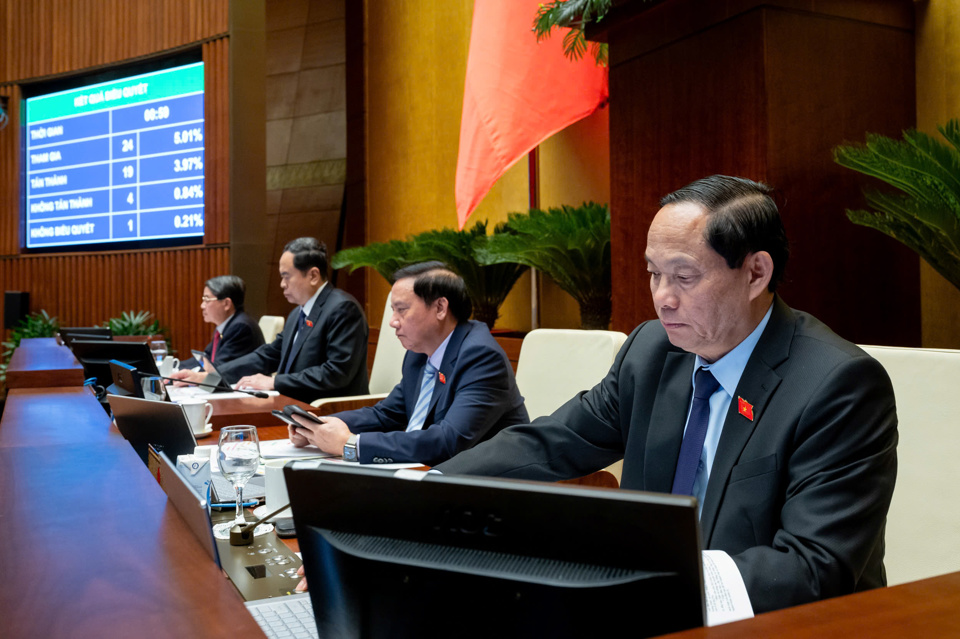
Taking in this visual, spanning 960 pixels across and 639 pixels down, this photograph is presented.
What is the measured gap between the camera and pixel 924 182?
6.01ft

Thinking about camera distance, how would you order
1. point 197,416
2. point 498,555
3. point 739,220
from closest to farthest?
point 498,555, point 739,220, point 197,416

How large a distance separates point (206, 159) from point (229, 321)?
130 inches

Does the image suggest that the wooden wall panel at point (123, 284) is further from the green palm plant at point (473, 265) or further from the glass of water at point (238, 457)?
the glass of water at point (238, 457)

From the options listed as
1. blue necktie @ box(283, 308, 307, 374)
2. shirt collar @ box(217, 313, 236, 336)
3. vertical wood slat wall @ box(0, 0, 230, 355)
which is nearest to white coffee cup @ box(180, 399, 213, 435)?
blue necktie @ box(283, 308, 307, 374)

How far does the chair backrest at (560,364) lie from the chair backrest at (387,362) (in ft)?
4.45

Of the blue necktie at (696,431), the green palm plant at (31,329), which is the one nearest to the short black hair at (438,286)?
the blue necktie at (696,431)

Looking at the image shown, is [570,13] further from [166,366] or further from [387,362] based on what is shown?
[166,366]

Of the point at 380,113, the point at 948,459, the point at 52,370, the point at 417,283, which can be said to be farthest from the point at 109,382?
the point at 380,113

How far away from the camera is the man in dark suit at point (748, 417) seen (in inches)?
45.7

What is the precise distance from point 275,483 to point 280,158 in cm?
665

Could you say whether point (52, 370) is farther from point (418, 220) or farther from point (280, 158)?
point (280, 158)

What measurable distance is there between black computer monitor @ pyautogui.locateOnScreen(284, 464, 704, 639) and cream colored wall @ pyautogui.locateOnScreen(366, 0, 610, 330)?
387cm

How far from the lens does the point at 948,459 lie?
56.0 inches

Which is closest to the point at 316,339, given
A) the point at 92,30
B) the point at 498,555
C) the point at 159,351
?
the point at 159,351
